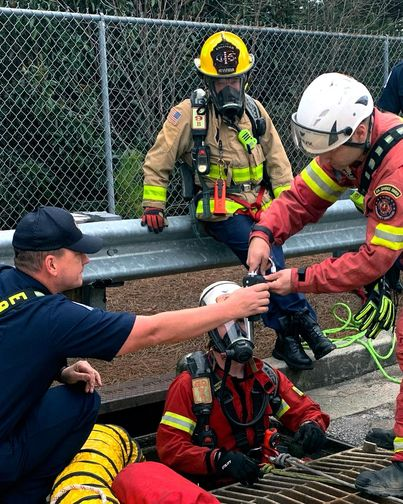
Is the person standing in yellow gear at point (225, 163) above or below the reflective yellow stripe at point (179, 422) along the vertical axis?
above

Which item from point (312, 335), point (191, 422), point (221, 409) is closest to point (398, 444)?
point (221, 409)

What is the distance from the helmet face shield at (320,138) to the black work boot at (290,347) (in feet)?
5.81

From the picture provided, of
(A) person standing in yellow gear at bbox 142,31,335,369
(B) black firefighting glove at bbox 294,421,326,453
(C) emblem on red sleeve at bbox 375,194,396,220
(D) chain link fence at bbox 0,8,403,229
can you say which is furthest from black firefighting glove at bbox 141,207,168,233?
(D) chain link fence at bbox 0,8,403,229

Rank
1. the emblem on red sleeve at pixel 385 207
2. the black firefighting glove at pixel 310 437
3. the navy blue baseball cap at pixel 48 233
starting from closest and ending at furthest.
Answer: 1. the navy blue baseball cap at pixel 48 233
2. the emblem on red sleeve at pixel 385 207
3. the black firefighting glove at pixel 310 437

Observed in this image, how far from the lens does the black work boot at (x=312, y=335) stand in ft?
15.8

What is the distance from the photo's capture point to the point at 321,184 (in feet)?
12.5

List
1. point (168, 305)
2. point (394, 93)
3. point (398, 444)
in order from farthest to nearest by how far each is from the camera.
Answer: point (168, 305) < point (394, 93) < point (398, 444)

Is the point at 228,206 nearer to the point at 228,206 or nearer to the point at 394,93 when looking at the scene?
the point at 228,206

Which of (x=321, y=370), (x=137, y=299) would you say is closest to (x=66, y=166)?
(x=137, y=299)

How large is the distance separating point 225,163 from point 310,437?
2026 mm

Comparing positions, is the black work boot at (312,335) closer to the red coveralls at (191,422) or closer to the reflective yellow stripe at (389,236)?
the red coveralls at (191,422)

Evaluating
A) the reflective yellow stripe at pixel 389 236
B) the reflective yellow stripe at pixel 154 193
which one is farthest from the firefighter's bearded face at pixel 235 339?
the reflective yellow stripe at pixel 154 193

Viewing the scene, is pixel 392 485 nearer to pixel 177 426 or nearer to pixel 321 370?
pixel 177 426

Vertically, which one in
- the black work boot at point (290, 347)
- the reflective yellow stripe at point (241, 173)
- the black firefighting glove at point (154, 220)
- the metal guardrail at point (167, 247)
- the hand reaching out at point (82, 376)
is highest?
the reflective yellow stripe at point (241, 173)
